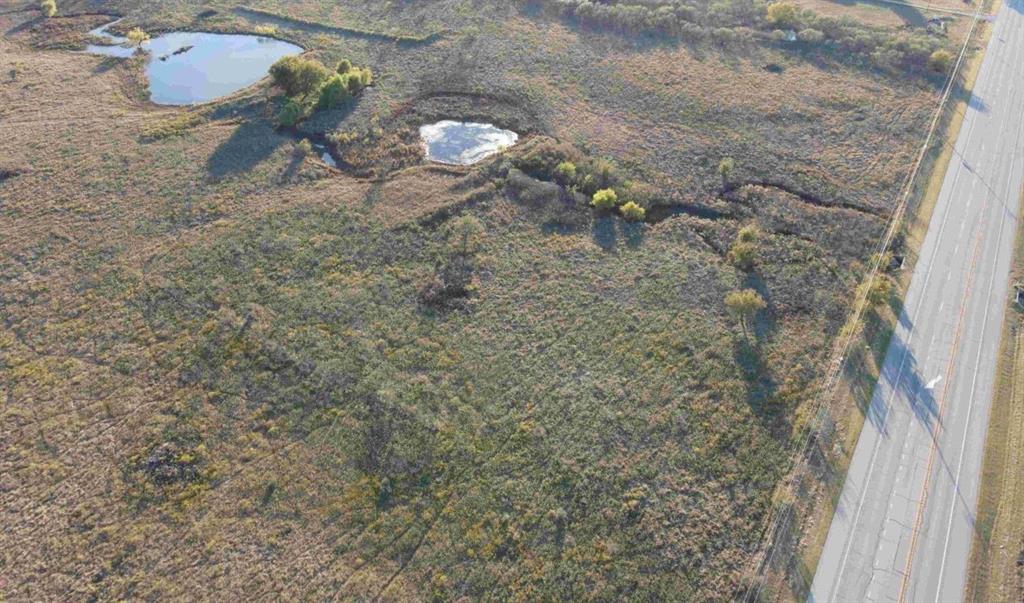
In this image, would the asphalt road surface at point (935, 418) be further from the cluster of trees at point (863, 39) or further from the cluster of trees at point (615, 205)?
the cluster of trees at point (615, 205)

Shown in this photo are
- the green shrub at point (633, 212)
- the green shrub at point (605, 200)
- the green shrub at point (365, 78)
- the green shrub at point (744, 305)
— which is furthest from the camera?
the green shrub at point (365, 78)

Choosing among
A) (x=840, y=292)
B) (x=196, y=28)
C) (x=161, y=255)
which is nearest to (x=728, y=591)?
(x=840, y=292)

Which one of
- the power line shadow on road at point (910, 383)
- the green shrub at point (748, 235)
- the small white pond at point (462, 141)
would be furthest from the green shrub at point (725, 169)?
the power line shadow on road at point (910, 383)

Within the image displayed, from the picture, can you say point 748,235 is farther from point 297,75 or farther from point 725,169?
point 297,75

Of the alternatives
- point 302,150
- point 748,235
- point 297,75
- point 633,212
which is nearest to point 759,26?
point 748,235

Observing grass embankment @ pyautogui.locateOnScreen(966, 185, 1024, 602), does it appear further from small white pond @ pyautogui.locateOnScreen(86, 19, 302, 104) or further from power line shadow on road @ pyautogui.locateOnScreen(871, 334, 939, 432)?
small white pond @ pyautogui.locateOnScreen(86, 19, 302, 104)

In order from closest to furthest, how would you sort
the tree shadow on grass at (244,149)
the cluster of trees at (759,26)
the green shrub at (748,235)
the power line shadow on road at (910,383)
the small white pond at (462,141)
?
the power line shadow on road at (910,383)
the green shrub at (748,235)
the tree shadow on grass at (244,149)
the small white pond at (462,141)
the cluster of trees at (759,26)

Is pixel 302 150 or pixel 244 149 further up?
pixel 302 150

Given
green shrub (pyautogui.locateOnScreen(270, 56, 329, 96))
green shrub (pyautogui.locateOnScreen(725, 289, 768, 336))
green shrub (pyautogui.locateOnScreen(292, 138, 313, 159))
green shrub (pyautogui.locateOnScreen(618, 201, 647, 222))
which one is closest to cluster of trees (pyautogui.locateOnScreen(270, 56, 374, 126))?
green shrub (pyautogui.locateOnScreen(270, 56, 329, 96))

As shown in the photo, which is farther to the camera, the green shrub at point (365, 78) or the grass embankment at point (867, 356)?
the green shrub at point (365, 78)
